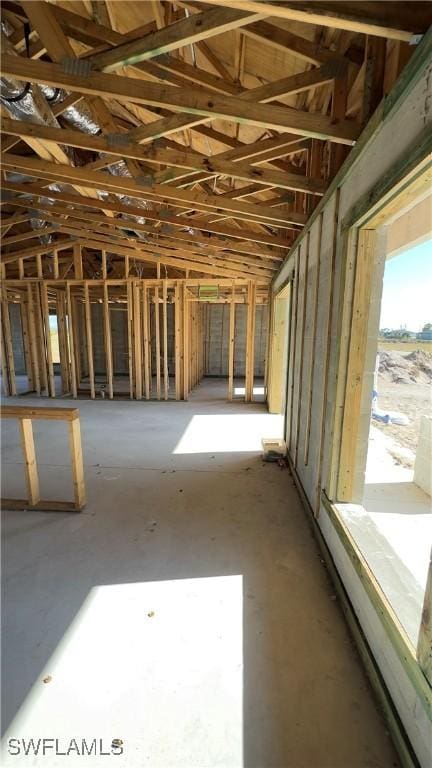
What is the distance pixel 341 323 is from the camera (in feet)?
6.36

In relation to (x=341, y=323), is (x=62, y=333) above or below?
below

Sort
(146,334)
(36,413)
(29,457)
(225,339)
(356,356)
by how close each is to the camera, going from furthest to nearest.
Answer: (225,339)
(146,334)
(29,457)
(36,413)
(356,356)

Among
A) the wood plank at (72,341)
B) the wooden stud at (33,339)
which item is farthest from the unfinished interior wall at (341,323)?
the wooden stud at (33,339)

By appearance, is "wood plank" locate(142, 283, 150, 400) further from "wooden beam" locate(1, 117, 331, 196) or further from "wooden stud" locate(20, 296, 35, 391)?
"wooden beam" locate(1, 117, 331, 196)

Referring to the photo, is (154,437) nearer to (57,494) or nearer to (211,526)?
(57,494)

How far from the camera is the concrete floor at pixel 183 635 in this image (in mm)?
1170

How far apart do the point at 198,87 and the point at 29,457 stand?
326cm

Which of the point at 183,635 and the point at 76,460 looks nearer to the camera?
the point at 183,635

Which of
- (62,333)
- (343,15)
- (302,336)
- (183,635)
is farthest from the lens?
(62,333)

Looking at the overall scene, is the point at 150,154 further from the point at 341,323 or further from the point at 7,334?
the point at 7,334

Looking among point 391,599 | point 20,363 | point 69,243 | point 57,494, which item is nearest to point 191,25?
point 391,599

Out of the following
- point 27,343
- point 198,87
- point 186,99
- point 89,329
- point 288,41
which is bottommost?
point 27,343

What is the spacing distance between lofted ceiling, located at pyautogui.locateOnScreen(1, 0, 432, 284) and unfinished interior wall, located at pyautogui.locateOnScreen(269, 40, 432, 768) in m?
0.22

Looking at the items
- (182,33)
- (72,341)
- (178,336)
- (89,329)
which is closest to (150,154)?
(182,33)
